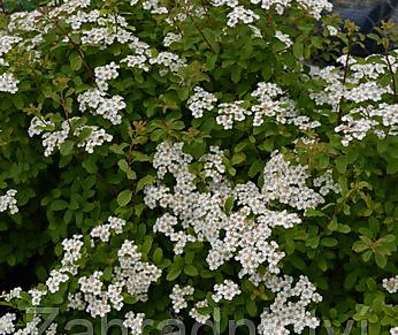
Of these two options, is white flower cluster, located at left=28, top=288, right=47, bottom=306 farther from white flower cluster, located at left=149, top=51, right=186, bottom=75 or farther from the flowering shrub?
white flower cluster, located at left=149, top=51, right=186, bottom=75

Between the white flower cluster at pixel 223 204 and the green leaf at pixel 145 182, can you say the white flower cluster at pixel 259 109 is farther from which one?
the green leaf at pixel 145 182

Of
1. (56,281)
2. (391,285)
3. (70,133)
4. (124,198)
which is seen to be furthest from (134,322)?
(391,285)

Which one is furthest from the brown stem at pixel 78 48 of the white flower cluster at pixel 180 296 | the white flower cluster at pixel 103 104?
the white flower cluster at pixel 180 296

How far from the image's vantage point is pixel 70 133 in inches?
88.0

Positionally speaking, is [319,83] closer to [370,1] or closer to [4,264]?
[4,264]

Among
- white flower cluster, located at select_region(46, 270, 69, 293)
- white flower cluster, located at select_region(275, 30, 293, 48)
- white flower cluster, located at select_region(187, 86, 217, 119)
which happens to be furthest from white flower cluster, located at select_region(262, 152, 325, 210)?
white flower cluster, located at select_region(46, 270, 69, 293)

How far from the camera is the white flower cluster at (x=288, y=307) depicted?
1958 mm

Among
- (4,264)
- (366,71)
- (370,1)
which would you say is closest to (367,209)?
(366,71)

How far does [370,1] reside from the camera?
4965 mm

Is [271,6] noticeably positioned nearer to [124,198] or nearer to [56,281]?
[124,198]

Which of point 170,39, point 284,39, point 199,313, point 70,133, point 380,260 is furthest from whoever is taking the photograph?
point 170,39

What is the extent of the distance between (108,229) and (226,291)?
0.40m

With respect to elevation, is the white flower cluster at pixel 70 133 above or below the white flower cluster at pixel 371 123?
below

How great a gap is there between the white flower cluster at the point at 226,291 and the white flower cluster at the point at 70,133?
1.83 ft
